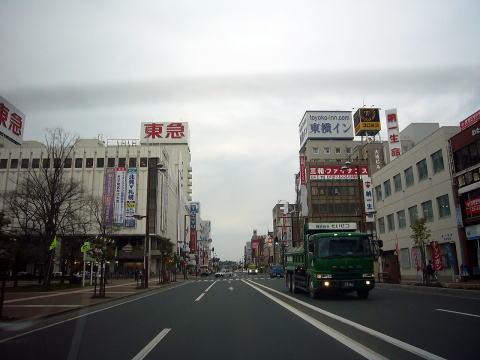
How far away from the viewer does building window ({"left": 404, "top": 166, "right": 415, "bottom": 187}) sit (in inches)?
1448

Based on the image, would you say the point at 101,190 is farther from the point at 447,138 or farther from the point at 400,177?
the point at 447,138

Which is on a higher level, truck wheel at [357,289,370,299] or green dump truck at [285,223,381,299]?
green dump truck at [285,223,381,299]

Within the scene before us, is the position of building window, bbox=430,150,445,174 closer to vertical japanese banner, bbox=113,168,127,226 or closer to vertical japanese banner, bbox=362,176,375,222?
vertical japanese banner, bbox=362,176,375,222

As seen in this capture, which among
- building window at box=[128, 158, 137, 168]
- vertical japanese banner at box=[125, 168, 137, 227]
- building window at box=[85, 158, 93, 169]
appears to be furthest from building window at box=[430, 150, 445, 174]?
building window at box=[85, 158, 93, 169]

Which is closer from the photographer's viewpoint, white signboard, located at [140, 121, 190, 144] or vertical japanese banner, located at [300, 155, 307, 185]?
vertical japanese banner, located at [300, 155, 307, 185]

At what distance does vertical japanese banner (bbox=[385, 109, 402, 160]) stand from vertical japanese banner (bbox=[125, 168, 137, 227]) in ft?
133

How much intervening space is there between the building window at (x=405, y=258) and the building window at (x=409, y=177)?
6.60 meters

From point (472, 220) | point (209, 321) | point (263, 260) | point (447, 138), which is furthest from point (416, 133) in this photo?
point (263, 260)

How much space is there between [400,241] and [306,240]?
2544 cm

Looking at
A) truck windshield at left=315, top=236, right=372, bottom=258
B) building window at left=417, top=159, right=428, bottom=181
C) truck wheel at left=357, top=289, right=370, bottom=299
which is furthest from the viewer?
building window at left=417, top=159, right=428, bottom=181

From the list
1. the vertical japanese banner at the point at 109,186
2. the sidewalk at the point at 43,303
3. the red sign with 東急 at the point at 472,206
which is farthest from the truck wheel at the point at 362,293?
the vertical japanese banner at the point at 109,186

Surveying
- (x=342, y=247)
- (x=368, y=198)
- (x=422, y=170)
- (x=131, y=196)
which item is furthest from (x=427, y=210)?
(x=131, y=196)

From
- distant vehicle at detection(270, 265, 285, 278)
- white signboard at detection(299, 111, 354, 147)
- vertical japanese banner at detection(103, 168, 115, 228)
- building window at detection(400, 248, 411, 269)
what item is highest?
white signboard at detection(299, 111, 354, 147)

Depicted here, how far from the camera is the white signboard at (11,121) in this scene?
42.5 meters
